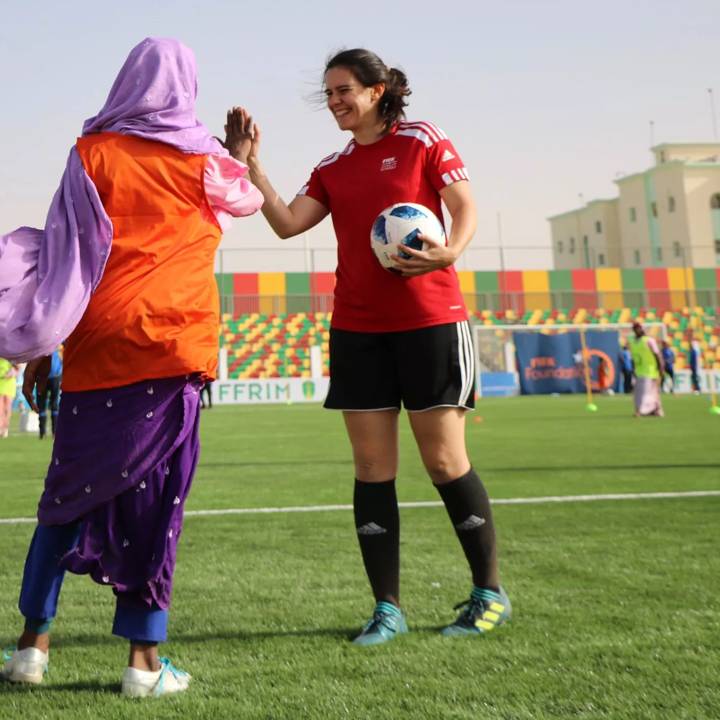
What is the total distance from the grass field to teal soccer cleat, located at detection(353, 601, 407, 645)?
2.2 inches

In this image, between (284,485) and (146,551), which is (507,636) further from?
(284,485)

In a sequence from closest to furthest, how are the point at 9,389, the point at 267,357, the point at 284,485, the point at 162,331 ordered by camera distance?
the point at 162,331 → the point at 284,485 → the point at 9,389 → the point at 267,357

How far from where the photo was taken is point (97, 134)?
3074 millimetres

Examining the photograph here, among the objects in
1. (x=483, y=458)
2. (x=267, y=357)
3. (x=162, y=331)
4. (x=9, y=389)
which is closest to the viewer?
(x=162, y=331)

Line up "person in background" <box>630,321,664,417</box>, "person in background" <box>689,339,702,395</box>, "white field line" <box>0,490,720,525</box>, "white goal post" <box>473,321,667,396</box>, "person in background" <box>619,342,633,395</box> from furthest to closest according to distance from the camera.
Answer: "white goal post" <box>473,321,667,396</box>, "person in background" <box>619,342,633,395</box>, "person in background" <box>689,339,702,395</box>, "person in background" <box>630,321,664,417</box>, "white field line" <box>0,490,720,525</box>

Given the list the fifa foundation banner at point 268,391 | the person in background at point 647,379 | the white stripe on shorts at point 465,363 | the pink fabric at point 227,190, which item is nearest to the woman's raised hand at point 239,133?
the pink fabric at point 227,190

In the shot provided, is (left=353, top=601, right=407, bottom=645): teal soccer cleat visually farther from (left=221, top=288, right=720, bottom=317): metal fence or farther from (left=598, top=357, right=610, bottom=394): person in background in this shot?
(left=221, top=288, right=720, bottom=317): metal fence

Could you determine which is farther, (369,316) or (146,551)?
(369,316)

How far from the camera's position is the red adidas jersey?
12.1 feet

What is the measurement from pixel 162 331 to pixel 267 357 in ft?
135

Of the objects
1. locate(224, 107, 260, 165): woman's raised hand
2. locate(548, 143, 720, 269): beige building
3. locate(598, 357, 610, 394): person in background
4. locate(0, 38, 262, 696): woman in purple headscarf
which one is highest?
locate(548, 143, 720, 269): beige building

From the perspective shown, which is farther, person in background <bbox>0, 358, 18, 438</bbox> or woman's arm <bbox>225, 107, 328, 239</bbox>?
person in background <bbox>0, 358, 18, 438</bbox>

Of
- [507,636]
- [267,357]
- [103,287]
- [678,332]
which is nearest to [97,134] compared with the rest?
[103,287]

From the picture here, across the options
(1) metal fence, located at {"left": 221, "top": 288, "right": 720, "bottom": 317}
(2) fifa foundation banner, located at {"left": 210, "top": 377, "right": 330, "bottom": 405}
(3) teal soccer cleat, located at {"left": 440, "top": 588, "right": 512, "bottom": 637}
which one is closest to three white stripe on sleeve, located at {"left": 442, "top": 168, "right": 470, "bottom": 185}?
(3) teal soccer cleat, located at {"left": 440, "top": 588, "right": 512, "bottom": 637}
